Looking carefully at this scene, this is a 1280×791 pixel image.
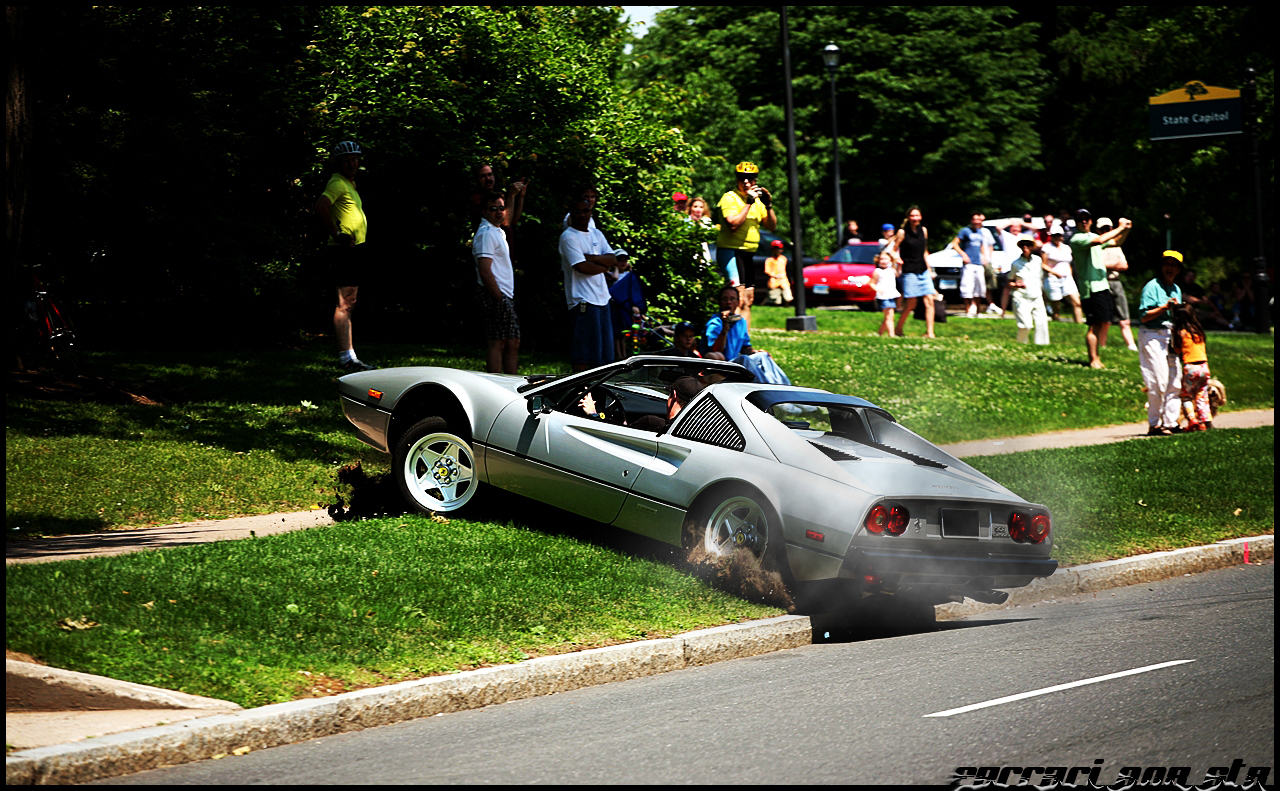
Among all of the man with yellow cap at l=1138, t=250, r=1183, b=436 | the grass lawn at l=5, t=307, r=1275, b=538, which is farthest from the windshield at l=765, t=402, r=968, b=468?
the man with yellow cap at l=1138, t=250, r=1183, b=436

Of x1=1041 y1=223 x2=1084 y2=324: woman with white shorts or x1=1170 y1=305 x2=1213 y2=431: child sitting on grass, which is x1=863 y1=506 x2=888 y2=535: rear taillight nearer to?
x1=1170 y1=305 x2=1213 y2=431: child sitting on grass

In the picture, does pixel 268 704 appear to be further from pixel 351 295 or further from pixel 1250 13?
pixel 1250 13

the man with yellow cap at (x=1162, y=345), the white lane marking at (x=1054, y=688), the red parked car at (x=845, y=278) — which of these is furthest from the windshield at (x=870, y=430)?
the red parked car at (x=845, y=278)

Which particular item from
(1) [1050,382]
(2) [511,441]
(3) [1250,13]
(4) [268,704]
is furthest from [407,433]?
(3) [1250,13]

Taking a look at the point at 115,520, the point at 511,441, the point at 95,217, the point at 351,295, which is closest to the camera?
the point at 511,441

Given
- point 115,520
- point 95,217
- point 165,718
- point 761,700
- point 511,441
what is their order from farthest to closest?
1. point 95,217
2. point 115,520
3. point 511,441
4. point 761,700
5. point 165,718

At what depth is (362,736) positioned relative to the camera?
18.4 ft

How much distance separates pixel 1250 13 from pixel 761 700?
33.2m

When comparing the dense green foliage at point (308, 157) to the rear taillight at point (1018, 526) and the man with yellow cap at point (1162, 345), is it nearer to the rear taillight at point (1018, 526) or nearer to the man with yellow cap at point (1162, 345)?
the man with yellow cap at point (1162, 345)

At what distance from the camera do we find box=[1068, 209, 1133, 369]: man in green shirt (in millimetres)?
19594

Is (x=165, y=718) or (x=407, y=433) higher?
(x=407, y=433)

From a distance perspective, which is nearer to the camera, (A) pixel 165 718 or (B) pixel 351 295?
(A) pixel 165 718

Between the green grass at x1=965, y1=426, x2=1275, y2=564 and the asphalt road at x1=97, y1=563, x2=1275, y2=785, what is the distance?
2.53 m

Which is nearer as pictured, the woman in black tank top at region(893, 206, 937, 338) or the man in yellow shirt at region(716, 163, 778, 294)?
the man in yellow shirt at region(716, 163, 778, 294)
